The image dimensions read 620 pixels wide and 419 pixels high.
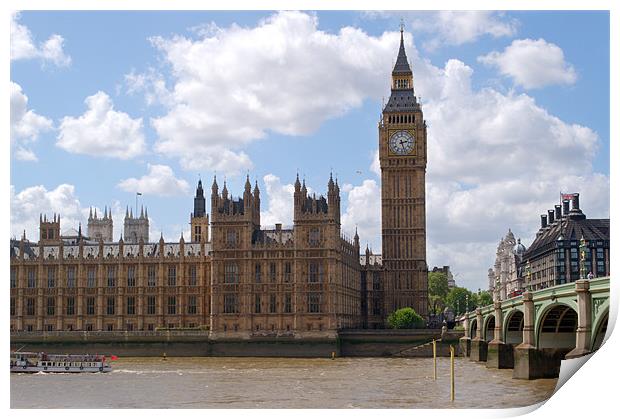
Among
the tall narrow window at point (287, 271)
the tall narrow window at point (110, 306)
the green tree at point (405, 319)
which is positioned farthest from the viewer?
the tall narrow window at point (110, 306)

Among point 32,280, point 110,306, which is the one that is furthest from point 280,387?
point 32,280

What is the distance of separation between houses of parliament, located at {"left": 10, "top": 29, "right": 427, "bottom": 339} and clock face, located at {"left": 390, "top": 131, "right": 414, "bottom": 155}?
138 mm

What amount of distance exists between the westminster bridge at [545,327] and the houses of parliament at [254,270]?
22.1 m

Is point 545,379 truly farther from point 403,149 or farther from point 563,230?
point 563,230

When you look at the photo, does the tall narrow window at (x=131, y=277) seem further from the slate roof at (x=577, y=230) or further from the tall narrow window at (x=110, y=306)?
the slate roof at (x=577, y=230)

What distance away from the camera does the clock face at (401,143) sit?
145 meters

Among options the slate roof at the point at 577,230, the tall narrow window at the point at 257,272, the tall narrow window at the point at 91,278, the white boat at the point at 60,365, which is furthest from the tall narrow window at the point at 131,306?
the slate roof at the point at 577,230

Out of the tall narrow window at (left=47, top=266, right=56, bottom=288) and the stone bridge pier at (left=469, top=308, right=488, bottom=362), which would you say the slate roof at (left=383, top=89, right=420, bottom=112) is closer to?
the stone bridge pier at (left=469, top=308, right=488, bottom=362)

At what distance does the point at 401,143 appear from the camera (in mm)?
145625

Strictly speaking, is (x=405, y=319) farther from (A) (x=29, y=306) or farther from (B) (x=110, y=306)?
(A) (x=29, y=306)

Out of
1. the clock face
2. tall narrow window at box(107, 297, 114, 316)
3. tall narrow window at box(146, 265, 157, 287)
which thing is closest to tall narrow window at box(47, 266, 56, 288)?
tall narrow window at box(107, 297, 114, 316)

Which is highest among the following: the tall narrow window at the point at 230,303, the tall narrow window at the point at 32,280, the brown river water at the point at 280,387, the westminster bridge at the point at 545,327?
the tall narrow window at the point at 32,280

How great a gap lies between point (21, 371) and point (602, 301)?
2082 inches

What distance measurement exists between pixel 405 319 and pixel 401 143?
1088 inches
